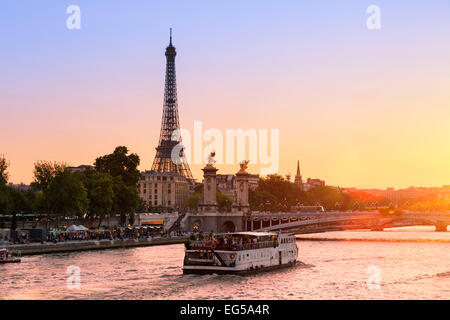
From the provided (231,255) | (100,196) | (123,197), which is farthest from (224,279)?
(123,197)

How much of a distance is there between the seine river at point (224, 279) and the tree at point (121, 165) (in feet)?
119

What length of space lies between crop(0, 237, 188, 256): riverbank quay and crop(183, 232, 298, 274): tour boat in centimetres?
1690

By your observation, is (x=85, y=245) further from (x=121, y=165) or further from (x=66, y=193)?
(x=121, y=165)

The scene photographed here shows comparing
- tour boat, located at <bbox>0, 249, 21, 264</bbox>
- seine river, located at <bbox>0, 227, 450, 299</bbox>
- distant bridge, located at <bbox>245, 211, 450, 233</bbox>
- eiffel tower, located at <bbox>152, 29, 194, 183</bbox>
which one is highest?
eiffel tower, located at <bbox>152, 29, 194, 183</bbox>

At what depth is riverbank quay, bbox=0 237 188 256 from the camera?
54125mm

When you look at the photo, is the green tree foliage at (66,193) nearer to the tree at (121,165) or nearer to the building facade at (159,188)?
the tree at (121,165)

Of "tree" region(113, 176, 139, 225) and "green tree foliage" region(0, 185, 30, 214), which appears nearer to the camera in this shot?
"green tree foliage" region(0, 185, 30, 214)

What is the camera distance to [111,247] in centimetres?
6656

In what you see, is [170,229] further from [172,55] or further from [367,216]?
[172,55]

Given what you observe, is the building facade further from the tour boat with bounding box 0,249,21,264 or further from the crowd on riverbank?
the tour boat with bounding box 0,249,21,264

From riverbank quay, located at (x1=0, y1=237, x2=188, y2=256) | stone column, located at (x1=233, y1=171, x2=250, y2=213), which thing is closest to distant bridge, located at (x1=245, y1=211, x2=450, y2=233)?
stone column, located at (x1=233, y1=171, x2=250, y2=213)

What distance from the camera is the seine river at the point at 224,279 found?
107ft

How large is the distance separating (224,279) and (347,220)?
49.7 m
